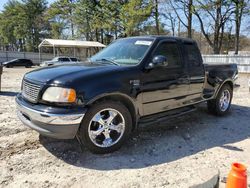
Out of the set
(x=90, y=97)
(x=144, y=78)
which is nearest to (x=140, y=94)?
(x=144, y=78)

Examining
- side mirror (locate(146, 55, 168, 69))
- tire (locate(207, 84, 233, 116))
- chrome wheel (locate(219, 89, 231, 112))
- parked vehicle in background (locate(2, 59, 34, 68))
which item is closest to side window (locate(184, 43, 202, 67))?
side mirror (locate(146, 55, 168, 69))

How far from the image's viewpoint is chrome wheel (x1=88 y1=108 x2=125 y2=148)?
3904mm

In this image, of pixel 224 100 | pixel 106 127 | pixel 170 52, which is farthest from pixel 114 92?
pixel 224 100

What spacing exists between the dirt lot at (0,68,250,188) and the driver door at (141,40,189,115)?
62 centimetres

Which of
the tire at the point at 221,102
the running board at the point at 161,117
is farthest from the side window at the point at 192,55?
the tire at the point at 221,102

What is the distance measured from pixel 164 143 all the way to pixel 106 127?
3.86ft

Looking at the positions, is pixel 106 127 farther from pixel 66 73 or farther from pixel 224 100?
pixel 224 100

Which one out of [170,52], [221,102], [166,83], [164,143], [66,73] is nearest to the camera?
[66,73]

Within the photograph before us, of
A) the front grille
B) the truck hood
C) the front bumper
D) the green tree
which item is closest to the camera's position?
the front bumper

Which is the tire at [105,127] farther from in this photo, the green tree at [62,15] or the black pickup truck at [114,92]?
the green tree at [62,15]

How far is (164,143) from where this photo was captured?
462 centimetres

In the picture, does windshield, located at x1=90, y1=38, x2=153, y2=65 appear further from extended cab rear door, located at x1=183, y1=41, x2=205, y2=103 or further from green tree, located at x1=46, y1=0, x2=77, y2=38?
green tree, located at x1=46, y1=0, x2=77, y2=38

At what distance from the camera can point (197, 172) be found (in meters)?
3.56

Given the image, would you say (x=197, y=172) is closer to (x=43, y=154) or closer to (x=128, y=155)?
(x=128, y=155)
